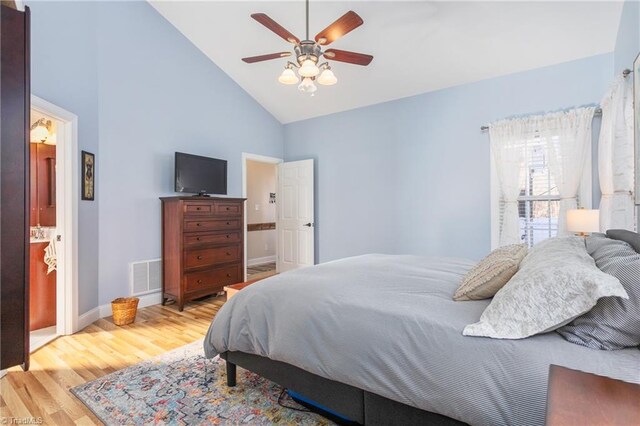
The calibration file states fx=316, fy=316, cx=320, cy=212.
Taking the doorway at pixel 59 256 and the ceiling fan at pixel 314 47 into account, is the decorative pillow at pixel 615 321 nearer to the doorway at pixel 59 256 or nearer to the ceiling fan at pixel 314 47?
the ceiling fan at pixel 314 47

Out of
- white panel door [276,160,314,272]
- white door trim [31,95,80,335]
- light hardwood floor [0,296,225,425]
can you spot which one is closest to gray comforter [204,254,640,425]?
light hardwood floor [0,296,225,425]

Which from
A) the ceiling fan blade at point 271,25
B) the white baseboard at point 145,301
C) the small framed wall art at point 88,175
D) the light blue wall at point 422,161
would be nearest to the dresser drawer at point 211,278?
the white baseboard at point 145,301

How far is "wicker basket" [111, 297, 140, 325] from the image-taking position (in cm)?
308

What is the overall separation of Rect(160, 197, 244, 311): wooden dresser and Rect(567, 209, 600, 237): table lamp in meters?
3.63

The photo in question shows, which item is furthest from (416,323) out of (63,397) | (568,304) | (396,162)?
(396,162)

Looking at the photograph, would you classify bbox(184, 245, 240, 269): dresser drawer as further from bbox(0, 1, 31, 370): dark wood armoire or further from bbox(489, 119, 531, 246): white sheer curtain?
bbox(489, 119, 531, 246): white sheer curtain

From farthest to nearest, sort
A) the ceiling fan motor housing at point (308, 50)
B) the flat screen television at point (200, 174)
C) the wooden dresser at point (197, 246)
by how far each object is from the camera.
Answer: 1. the flat screen television at point (200, 174)
2. the wooden dresser at point (197, 246)
3. the ceiling fan motor housing at point (308, 50)

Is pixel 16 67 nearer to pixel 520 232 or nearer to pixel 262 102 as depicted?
pixel 520 232

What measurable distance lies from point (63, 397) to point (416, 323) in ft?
7.10

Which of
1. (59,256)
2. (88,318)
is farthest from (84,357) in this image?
(59,256)

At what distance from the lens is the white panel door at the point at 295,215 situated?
519 cm

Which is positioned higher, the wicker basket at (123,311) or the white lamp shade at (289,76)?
the white lamp shade at (289,76)

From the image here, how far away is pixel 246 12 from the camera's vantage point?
11.6 feet

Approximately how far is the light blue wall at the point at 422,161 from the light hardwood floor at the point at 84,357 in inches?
95.1
